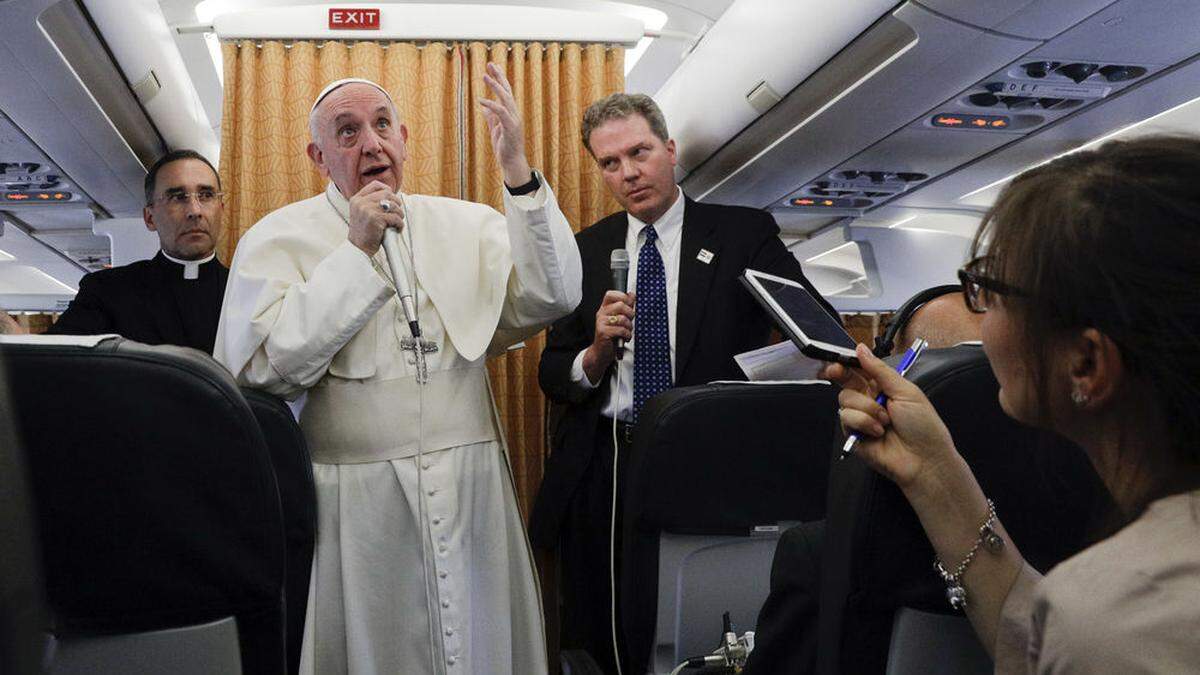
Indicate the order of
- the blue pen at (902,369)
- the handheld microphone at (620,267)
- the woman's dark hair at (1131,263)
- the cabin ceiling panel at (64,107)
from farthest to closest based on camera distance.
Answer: the cabin ceiling panel at (64,107) < the handheld microphone at (620,267) < the blue pen at (902,369) < the woman's dark hair at (1131,263)

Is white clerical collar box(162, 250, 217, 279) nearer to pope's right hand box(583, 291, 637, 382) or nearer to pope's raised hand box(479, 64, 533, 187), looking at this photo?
pope's right hand box(583, 291, 637, 382)

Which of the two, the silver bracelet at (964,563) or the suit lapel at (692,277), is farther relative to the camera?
the suit lapel at (692,277)

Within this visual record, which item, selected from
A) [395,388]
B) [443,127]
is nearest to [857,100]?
[443,127]

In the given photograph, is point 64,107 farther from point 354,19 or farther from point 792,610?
point 792,610

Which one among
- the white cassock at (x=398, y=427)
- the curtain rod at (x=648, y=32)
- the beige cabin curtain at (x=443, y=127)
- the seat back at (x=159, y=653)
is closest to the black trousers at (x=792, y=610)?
the seat back at (x=159, y=653)

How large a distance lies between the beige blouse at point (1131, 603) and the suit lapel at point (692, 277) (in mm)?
2431

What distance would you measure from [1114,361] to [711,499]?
1348 mm

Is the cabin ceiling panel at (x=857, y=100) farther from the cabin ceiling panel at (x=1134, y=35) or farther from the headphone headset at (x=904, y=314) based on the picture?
the headphone headset at (x=904, y=314)

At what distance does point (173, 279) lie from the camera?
398 centimetres

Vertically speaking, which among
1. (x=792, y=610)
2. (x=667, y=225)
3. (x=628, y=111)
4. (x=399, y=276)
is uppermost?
(x=628, y=111)

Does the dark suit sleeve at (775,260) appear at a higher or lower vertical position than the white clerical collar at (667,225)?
lower

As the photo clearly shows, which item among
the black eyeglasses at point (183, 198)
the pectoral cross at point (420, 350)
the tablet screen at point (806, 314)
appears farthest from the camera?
the black eyeglasses at point (183, 198)

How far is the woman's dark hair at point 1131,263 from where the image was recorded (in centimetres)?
92

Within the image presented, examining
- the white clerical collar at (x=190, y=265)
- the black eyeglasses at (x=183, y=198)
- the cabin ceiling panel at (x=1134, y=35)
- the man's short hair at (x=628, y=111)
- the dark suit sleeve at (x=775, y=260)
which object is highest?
the cabin ceiling panel at (x=1134, y=35)
